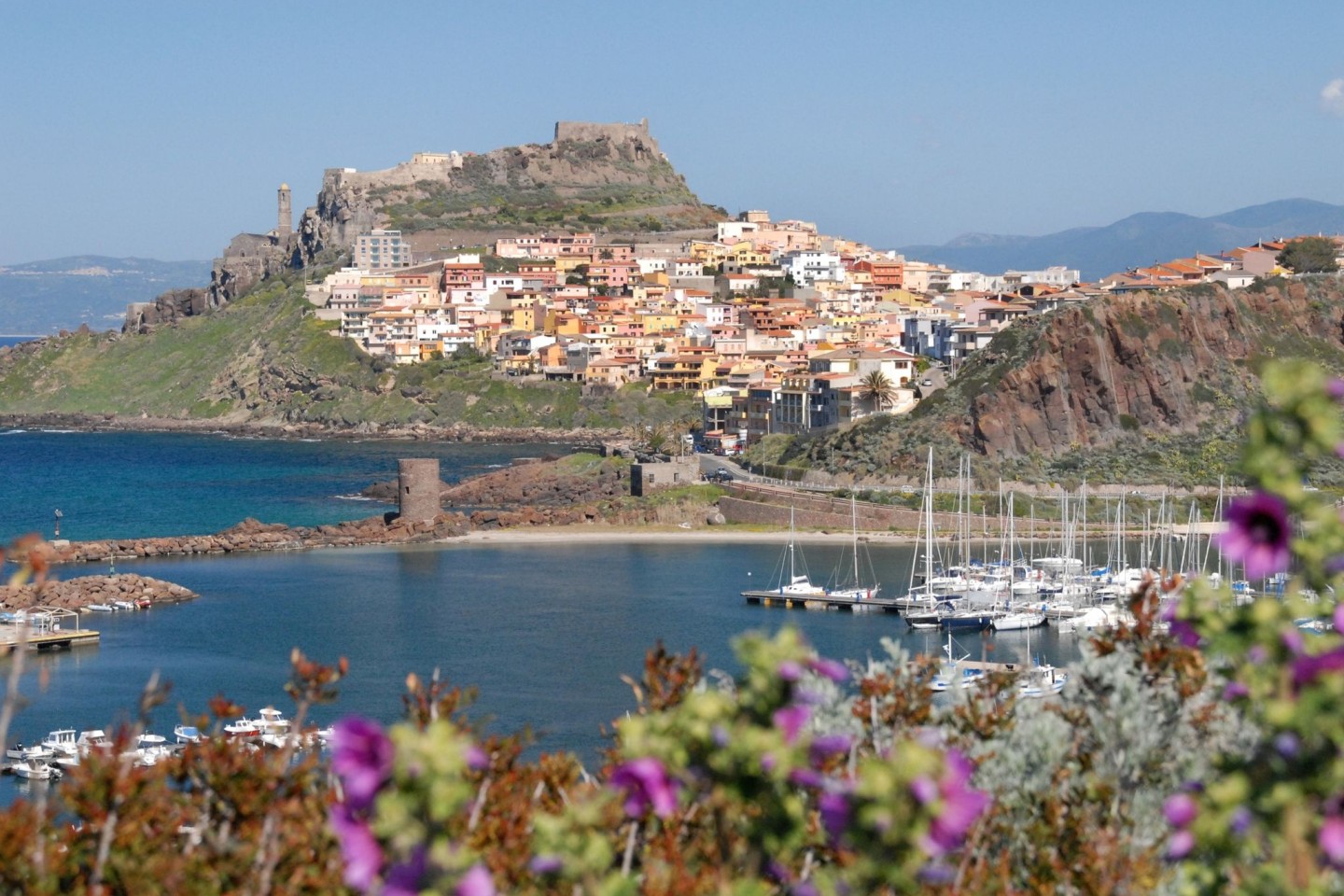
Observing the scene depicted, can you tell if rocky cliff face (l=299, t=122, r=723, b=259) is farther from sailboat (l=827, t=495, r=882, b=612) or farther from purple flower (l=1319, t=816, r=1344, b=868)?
purple flower (l=1319, t=816, r=1344, b=868)

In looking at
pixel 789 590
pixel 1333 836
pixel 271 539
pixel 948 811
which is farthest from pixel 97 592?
pixel 1333 836

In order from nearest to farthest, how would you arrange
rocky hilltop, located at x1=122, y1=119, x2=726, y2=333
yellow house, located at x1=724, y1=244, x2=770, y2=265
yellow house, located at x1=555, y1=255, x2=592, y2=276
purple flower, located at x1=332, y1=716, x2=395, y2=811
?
purple flower, located at x1=332, y1=716, x2=395, y2=811, yellow house, located at x1=555, y1=255, x2=592, y2=276, yellow house, located at x1=724, y1=244, x2=770, y2=265, rocky hilltop, located at x1=122, y1=119, x2=726, y2=333

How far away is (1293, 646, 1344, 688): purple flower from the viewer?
14.4 ft

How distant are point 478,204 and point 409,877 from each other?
297 ft

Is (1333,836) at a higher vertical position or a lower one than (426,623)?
higher

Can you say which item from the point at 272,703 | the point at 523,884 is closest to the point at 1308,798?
the point at 523,884

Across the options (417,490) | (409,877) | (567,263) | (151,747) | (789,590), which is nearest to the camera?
(409,877)

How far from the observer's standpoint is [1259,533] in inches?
170

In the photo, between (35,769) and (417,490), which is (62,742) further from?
(417,490)

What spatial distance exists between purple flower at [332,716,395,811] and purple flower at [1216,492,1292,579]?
6.38 ft

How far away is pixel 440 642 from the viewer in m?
27.3

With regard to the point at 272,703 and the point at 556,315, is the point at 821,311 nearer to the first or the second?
the point at 556,315

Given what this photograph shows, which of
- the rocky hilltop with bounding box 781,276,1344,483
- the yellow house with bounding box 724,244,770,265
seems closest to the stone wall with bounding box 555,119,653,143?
the yellow house with bounding box 724,244,770,265

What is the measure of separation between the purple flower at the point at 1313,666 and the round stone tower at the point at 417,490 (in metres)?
37.4
